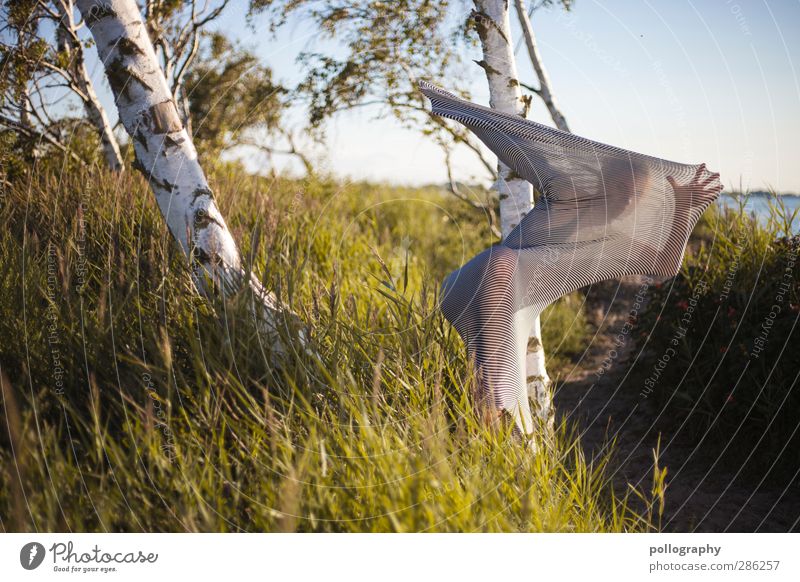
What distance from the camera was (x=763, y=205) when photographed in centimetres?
406

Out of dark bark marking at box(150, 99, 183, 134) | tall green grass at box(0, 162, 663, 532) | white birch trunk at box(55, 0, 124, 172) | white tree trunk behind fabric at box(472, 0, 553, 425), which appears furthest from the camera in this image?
white birch trunk at box(55, 0, 124, 172)

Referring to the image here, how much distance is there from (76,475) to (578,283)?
227cm

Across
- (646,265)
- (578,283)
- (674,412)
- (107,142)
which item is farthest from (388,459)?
(107,142)

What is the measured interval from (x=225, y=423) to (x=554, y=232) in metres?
1.72

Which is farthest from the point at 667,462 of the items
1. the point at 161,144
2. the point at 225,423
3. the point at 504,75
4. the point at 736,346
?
the point at 161,144

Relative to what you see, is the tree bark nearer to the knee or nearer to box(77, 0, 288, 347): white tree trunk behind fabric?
the knee

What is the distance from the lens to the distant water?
12.8ft

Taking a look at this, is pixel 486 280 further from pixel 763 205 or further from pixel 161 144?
pixel 763 205

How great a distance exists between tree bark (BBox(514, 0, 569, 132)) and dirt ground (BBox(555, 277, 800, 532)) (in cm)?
214

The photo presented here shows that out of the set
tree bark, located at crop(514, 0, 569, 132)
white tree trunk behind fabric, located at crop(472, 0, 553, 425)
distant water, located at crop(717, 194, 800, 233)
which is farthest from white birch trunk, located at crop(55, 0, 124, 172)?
distant water, located at crop(717, 194, 800, 233)

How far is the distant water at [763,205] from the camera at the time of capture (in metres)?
3.90

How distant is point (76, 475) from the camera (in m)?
Result: 1.68
